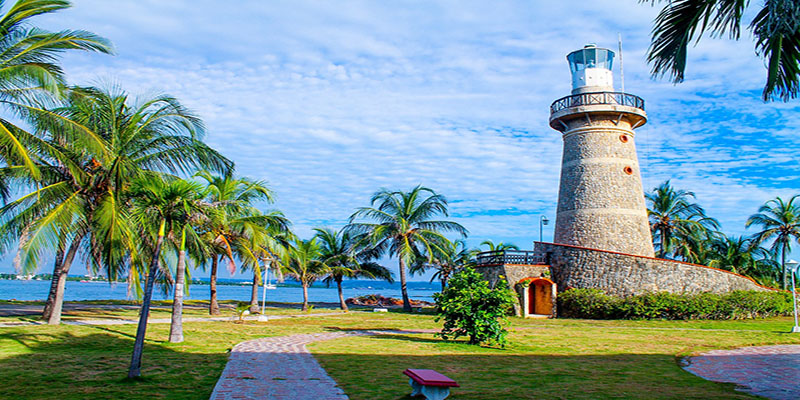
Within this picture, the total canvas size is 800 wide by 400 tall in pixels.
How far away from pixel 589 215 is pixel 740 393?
63.7ft

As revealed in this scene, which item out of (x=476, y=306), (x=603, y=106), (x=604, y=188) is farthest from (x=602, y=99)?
(x=476, y=306)

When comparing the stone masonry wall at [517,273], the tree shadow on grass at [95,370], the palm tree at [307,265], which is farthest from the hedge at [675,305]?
the tree shadow on grass at [95,370]

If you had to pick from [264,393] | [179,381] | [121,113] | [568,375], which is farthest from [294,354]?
[121,113]

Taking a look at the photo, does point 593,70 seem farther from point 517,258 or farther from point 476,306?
point 476,306

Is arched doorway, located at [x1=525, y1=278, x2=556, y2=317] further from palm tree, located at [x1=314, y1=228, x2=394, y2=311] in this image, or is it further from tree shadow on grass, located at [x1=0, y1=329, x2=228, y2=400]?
tree shadow on grass, located at [x1=0, y1=329, x2=228, y2=400]

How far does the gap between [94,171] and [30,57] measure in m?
4.88

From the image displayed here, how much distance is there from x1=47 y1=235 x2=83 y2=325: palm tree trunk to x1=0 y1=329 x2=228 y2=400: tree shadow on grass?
289 cm

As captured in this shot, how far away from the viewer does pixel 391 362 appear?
1004 centimetres

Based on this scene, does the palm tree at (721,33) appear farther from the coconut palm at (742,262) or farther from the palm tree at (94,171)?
the coconut palm at (742,262)

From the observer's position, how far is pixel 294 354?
35.6 feet

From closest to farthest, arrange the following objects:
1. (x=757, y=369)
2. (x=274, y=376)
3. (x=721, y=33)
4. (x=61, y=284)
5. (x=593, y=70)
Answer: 1. (x=721, y=33)
2. (x=274, y=376)
3. (x=757, y=369)
4. (x=61, y=284)
5. (x=593, y=70)

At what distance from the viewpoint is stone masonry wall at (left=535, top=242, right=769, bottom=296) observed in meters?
23.0

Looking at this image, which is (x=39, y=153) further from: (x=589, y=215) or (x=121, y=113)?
(x=589, y=215)

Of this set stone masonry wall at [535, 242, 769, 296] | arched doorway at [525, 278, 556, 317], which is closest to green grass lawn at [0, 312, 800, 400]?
stone masonry wall at [535, 242, 769, 296]
